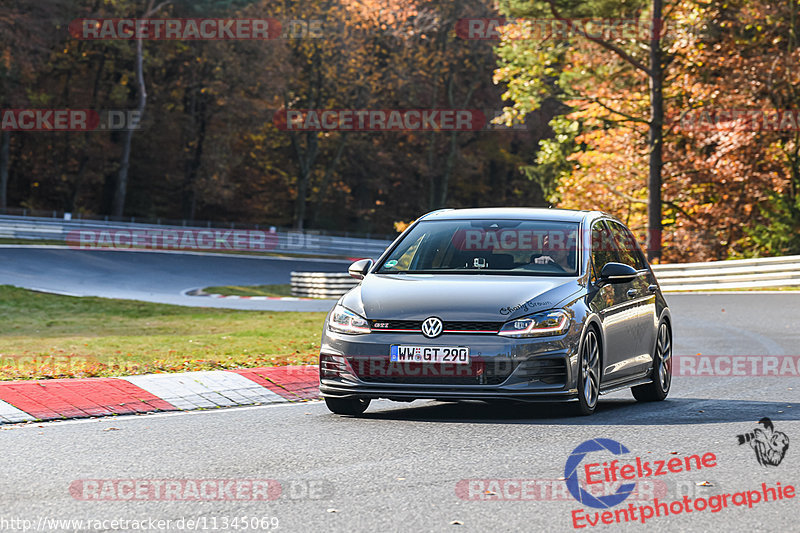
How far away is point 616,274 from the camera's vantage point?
10586mm

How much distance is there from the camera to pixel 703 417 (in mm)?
10172

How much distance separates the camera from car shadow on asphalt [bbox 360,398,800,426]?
9.98m

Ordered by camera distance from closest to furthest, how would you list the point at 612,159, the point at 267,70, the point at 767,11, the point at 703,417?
the point at 703,417 → the point at 767,11 → the point at 612,159 → the point at 267,70

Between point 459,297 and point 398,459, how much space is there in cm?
207

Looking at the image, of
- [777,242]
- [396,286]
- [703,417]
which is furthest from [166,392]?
[777,242]

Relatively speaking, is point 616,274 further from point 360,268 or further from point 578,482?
point 578,482

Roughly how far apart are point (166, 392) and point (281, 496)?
15.2ft

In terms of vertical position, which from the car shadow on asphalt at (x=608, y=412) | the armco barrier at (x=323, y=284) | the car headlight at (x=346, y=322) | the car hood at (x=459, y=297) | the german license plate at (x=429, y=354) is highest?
the car hood at (x=459, y=297)

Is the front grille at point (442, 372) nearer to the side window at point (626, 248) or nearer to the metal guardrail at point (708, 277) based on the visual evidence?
the side window at point (626, 248)

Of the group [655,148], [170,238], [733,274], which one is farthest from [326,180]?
[733,274]

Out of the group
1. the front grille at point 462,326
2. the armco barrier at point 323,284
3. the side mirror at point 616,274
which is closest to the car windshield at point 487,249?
the side mirror at point 616,274

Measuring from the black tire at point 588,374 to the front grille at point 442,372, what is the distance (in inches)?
28.9

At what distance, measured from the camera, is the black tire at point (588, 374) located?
9977 mm

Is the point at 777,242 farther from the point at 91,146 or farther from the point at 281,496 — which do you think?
the point at 91,146
